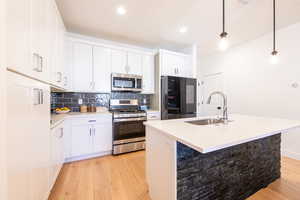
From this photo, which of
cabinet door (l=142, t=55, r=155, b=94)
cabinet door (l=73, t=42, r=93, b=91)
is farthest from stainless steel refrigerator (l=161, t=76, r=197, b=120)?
cabinet door (l=73, t=42, r=93, b=91)

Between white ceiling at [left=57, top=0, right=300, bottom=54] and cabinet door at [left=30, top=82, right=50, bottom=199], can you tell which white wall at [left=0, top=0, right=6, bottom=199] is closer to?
cabinet door at [left=30, top=82, right=50, bottom=199]

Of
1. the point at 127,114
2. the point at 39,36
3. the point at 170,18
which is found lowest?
the point at 127,114

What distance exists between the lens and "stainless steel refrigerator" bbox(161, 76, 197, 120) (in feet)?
9.96

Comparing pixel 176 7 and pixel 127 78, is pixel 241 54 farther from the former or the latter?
pixel 127 78

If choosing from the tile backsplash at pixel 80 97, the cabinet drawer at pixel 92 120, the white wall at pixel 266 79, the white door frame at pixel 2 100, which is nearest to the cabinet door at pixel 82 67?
the tile backsplash at pixel 80 97

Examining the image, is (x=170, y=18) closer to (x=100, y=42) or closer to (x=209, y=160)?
(x=100, y=42)

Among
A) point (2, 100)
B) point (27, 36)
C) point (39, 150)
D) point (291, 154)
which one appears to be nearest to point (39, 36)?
point (27, 36)

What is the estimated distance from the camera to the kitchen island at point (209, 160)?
1049 mm

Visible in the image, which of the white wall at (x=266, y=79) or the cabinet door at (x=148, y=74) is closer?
the white wall at (x=266, y=79)

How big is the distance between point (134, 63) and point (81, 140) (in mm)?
2089

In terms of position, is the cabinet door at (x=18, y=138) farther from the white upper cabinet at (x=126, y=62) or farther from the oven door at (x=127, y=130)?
the white upper cabinet at (x=126, y=62)

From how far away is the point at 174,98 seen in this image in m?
3.09

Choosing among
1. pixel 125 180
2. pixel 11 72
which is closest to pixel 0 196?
pixel 11 72

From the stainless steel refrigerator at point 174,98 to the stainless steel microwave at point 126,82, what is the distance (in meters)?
0.61
